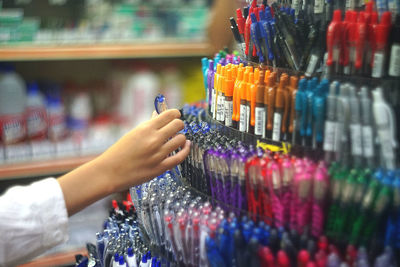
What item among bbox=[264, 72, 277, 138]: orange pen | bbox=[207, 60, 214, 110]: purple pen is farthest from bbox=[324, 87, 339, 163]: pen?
bbox=[207, 60, 214, 110]: purple pen

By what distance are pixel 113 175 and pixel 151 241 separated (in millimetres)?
184

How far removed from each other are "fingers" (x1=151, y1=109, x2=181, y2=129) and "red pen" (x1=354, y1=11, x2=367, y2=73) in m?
0.33

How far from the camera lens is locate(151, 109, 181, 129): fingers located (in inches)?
29.7

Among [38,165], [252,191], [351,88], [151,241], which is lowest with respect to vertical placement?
[38,165]

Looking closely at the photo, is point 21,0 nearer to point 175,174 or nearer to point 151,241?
point 175,174

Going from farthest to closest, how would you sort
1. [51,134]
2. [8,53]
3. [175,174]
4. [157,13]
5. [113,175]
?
1. [157,13]
2. [51,134]
3. [8,53]
4. [175,174]
5. [113,175]

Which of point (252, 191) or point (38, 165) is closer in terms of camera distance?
point (252, 191)

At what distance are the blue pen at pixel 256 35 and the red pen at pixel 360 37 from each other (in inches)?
7.4

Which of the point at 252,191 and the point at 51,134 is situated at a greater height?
the point at 252,191

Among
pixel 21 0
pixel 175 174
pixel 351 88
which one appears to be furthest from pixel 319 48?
pixel 21 0

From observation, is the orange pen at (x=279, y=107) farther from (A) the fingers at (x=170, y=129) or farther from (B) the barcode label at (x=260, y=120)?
(A) the fingers at (x=170, y=129)

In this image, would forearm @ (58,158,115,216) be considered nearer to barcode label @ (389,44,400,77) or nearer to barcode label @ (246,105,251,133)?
barcode label @ (246,105,251,133)

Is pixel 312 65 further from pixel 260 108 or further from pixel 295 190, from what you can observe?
pixel 295 190

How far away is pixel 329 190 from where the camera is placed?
634 millimetres
